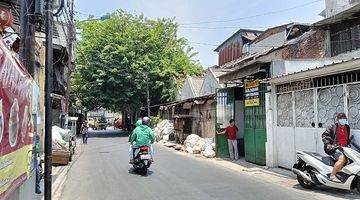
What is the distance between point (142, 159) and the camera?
1297 centimetres

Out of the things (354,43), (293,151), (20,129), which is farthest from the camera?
(354,43)

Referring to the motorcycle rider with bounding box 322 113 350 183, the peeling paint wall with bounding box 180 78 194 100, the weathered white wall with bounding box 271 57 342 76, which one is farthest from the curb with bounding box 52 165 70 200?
the peeling paint wall with bounding box 180 78 194 100

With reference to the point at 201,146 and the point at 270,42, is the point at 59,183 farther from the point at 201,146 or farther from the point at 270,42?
the point at 270,42

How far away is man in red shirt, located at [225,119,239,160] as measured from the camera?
18.0 metres

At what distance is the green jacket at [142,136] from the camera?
525 inches

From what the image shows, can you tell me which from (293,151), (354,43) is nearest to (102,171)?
(293,151)

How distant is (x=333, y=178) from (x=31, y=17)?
740cm

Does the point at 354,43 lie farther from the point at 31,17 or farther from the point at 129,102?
the point at 129,102

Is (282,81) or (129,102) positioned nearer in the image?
(282,81)

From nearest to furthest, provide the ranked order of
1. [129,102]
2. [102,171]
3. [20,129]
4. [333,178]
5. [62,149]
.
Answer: [20,129] → [333,178] → [102,171] → [62,149] → [129,102]

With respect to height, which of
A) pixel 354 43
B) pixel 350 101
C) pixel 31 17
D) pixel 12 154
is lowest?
pixel 12 154

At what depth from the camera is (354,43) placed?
18859 millimetres

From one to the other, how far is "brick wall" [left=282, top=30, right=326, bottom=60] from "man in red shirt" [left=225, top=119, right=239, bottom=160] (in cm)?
721

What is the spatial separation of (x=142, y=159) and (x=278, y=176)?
4.25 m
